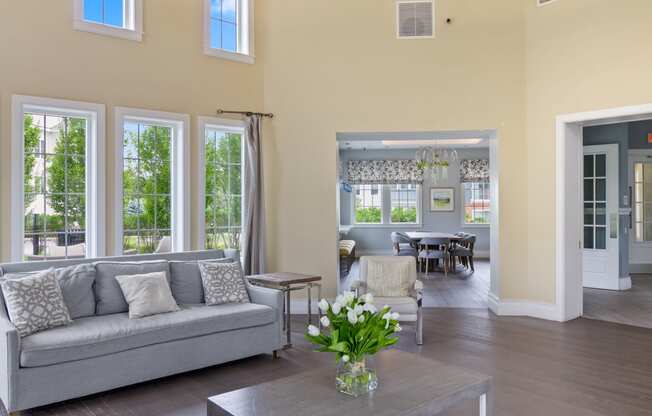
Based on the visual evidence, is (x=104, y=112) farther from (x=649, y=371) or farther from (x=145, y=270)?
(x=649, y=371)

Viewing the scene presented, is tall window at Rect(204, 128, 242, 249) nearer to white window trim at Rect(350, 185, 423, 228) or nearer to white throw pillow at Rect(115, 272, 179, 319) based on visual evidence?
white throw pillow at Rect(115, 272, 179, 319)

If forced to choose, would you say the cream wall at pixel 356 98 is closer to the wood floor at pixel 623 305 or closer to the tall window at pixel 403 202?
the wood floor at pixel 623 305

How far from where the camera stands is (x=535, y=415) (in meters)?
3.20

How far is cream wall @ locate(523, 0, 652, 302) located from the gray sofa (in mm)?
3450

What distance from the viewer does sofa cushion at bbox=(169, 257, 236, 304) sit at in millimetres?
4477

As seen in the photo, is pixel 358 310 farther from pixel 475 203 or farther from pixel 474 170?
pixel 475 203

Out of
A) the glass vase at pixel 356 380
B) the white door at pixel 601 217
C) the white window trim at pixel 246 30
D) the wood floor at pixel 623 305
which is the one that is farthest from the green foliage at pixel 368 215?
the glass vase at pixel 356 380

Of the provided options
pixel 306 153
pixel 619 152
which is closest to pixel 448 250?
pixel 619 152

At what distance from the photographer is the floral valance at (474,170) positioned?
12.4 meters

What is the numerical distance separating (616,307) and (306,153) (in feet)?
15.3

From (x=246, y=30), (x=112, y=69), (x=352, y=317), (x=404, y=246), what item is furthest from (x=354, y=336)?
(x=404, y=246)

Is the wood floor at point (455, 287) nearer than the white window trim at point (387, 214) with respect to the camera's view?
Yes

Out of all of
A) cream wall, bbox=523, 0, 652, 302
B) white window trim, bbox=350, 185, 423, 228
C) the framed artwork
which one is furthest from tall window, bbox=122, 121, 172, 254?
the framed artwork

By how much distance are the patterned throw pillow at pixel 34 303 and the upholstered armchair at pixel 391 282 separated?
2.72 meters
